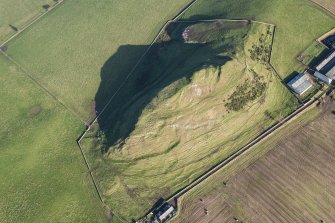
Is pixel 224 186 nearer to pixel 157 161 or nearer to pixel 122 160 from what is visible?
pixel 157 161

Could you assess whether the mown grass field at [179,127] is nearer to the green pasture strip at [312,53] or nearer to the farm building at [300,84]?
A: the farm building at [300,84]

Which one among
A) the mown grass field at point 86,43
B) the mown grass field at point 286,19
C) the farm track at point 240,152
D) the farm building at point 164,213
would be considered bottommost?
the farm building at point 164,213

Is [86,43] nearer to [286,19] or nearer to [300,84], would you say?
[286,19]

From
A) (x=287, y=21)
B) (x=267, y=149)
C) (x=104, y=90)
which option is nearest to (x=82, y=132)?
(x=104, y=90)

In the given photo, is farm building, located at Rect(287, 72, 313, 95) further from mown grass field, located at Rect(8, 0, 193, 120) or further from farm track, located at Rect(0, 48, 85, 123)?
farm track, located at Rect(0, 48, 85, 123)

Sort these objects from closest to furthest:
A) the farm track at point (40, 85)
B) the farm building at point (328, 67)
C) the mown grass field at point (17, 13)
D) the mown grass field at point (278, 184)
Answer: the mown grass field at point (278, 184)
the farm building at point (328, 67)
the farm track at point (40, 85)
the mown grass field at point (17, 13)

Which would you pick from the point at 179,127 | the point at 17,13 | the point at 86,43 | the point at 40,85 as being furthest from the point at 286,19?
the point at 17,13

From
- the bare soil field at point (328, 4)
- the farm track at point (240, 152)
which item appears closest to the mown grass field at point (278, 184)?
the farm track at point (240, 152)
